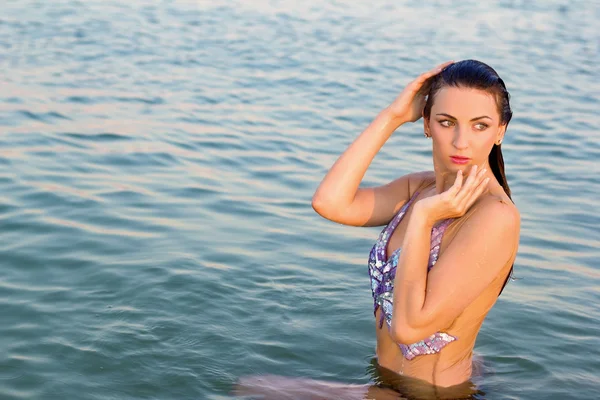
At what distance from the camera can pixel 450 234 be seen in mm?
4160

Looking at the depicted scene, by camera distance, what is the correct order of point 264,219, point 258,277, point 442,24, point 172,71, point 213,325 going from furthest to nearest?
point 442,24, point 172,71, point 264,219, point 258,277, point 213,325

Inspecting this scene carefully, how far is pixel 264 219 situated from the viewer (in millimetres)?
7754

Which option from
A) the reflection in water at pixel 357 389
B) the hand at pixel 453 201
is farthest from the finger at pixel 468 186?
the reflection in water at pixel 357 389

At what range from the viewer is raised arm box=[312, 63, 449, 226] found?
4543mm

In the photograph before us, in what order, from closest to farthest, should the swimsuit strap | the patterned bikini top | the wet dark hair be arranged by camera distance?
the wet dark hair < the patterned bikini top < the swimsuit strap

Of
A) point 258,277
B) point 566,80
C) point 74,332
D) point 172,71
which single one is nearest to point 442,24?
point 566,80

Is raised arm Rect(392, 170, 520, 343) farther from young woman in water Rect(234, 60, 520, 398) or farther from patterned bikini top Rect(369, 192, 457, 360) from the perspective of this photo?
patterned bikini top Rect(369, 192, 457, 360)

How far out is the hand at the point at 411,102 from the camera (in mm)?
4465

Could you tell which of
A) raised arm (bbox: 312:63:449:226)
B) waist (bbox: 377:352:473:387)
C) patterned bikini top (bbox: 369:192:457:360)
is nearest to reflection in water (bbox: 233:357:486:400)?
waist (bbox: 377:352:473:387)

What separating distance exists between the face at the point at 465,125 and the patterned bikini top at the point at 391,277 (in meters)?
0.32

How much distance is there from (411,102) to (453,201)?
0.84 m

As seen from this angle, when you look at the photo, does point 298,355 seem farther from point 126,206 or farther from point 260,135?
point 260,135

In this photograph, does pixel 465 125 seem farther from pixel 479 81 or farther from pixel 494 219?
pixel 494 219

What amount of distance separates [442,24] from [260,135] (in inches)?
353
